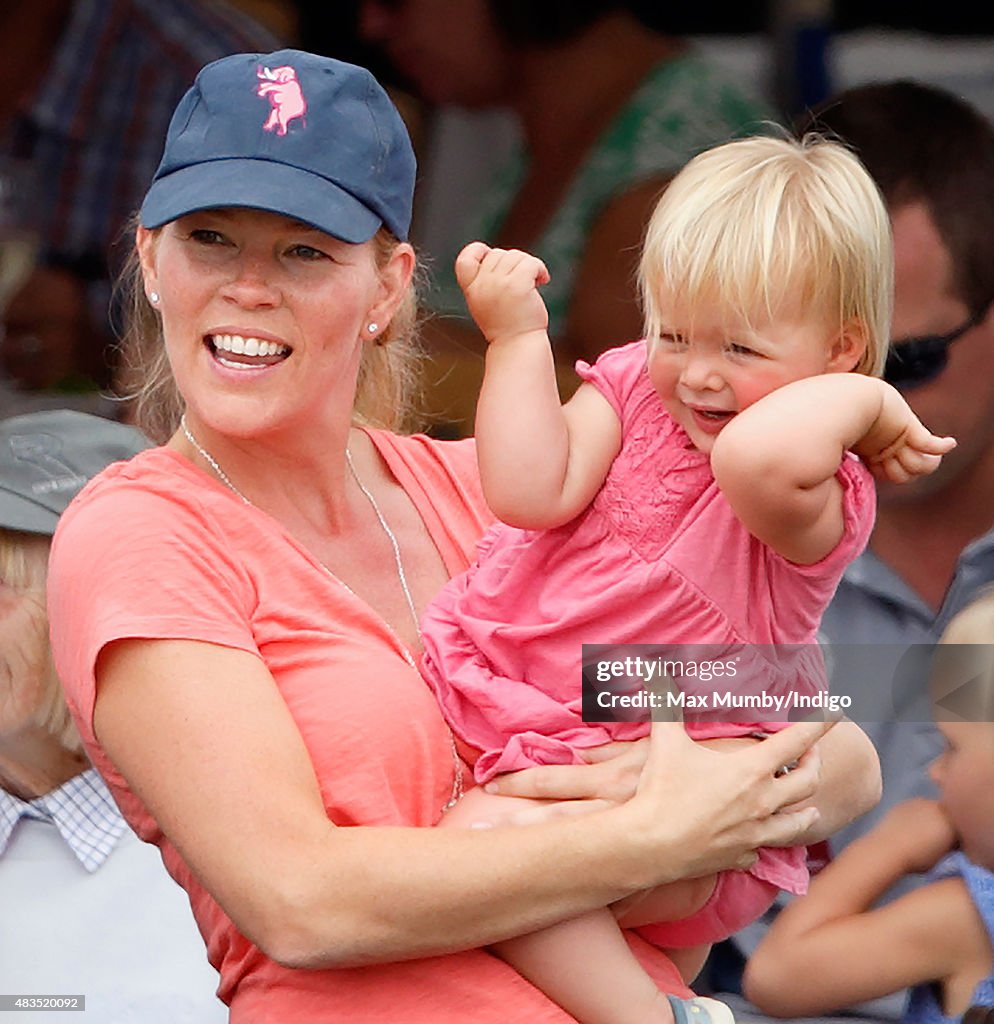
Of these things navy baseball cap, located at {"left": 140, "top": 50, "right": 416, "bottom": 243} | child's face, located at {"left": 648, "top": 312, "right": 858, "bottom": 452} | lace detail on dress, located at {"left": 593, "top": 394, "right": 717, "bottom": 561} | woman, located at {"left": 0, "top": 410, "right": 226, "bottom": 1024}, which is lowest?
woman, located at {"left": 0, "top": 410, "right": 226, "bottom": 1024}

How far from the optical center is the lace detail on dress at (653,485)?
176cm

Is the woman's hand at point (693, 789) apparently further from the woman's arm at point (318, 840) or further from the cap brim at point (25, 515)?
the cap brim at point (25, 515)

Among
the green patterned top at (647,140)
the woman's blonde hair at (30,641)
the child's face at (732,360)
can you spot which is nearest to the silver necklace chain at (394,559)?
the child's face at (732,360)

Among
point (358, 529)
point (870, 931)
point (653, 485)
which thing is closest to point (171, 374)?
point (358, 529)

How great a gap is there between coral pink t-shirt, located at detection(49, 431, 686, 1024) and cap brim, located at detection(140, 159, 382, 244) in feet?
0.84

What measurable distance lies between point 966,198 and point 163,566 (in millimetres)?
1564

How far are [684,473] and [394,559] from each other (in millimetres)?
405

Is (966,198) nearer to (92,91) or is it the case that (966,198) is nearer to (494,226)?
(494,226)

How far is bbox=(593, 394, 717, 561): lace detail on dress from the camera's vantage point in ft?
5.78

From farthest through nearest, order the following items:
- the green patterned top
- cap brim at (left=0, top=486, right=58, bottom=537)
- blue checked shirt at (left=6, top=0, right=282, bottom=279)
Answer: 1. blue checked shirt at (left=6, top=0, right=282, bottom=279)
2. the green patterned top
3. cap brim at (left=0, top=486, right=58, bottom=537)

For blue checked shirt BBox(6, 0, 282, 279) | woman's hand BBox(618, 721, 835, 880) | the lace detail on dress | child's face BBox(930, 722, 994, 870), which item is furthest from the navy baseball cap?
blue checked shirt BBox(6, 0, 282, 279)

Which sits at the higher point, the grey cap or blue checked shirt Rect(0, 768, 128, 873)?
the grey cap

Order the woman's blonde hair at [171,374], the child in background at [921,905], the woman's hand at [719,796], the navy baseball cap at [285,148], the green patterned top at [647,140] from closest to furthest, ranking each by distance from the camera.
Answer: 1. the woman's hand at [719,796]
2. the navy baseball cap at [285,148]
3. the woman's blonde hair at [171,374]
4. the child in background at [921,905]
5. the green patterned top at [647,140]

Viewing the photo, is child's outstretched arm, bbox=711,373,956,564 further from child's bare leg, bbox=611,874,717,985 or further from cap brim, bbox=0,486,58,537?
cap brim, bbox=0,486,58,537
